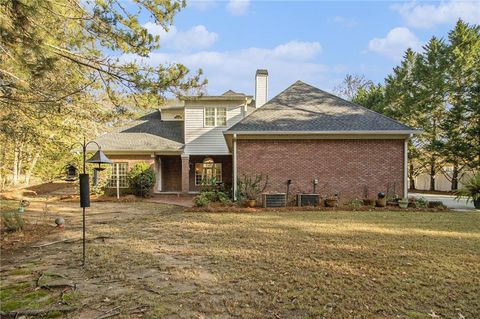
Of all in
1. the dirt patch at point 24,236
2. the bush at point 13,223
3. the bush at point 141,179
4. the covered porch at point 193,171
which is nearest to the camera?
the dirt patch at point 24,236

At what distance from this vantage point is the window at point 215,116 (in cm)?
1873

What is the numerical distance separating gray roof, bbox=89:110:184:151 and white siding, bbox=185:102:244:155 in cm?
76

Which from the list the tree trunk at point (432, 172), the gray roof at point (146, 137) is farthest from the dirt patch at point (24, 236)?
the tree trunk at point (432, 172)

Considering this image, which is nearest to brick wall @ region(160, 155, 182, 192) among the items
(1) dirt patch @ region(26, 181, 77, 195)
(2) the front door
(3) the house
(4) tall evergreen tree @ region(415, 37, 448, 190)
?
(2) the front door

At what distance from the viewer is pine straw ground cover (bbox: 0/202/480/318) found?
→ 3.71 metres

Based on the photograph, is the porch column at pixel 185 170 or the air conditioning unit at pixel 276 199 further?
the porch column at pixel 185 170

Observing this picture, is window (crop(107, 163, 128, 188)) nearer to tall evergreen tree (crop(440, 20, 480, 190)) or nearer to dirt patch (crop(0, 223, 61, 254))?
dirt patch (crop(0, 223, 61, 254))

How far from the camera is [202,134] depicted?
61.8ft

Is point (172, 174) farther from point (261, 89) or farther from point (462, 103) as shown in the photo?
point (462, 103)

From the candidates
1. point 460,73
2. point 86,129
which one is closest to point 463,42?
point 460,73

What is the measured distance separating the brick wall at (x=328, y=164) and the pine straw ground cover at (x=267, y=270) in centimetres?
429

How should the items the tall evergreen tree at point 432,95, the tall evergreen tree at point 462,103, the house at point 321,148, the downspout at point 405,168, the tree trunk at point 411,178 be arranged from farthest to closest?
the tree trunk at point 411,178, the tall evergreen tree at point 432,95, the tall evergreen tree at point 462,103, the house at point 321,148, the downspout at point 405,168

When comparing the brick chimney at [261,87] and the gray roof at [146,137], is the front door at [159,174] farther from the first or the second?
the brick chimney at [261,87]

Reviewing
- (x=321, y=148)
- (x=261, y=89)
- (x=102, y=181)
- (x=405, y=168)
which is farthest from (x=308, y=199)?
(x=102, y=181)
